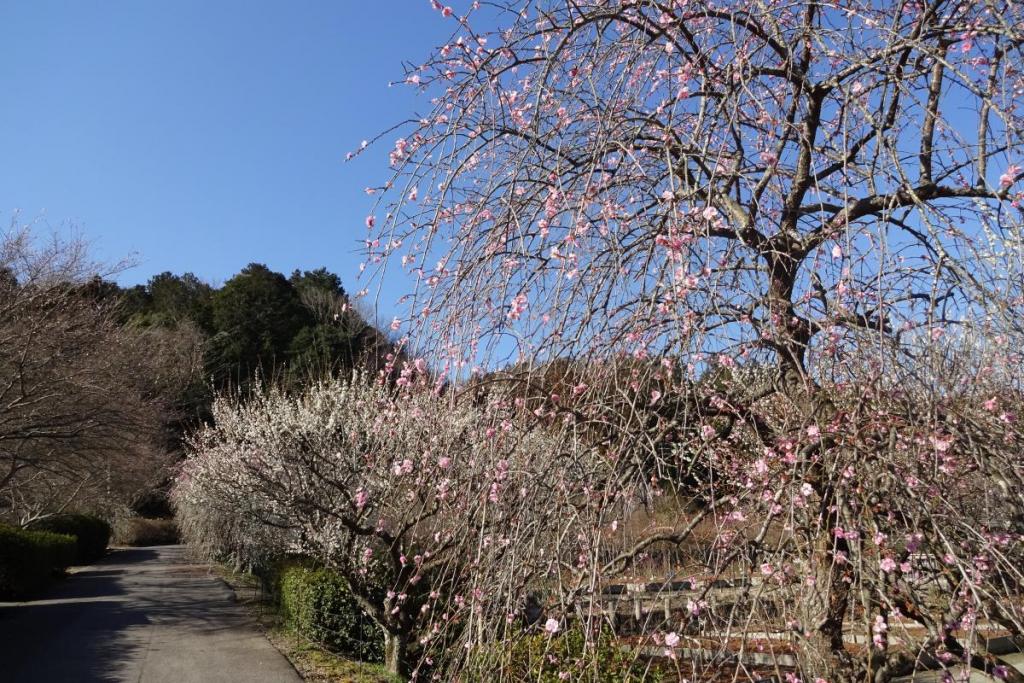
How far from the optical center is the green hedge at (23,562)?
12.3m

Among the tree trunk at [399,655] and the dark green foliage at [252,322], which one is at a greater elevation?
the dark green foliage at [252,322]

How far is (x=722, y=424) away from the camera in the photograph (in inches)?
115

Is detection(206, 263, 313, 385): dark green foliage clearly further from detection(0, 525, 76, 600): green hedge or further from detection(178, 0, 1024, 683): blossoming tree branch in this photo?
detection(178, 0, 1024, 683): blossoming tree branch

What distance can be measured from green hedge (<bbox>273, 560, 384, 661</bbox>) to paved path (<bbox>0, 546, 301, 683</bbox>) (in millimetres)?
557

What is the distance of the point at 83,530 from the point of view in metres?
20.2

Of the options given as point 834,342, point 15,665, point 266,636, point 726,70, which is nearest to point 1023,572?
point 834,342

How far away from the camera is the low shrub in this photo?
27.7 meters

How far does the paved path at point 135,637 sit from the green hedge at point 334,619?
557mm

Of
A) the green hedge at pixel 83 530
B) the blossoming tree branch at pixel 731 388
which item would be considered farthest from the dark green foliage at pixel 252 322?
the blossoming tree branch at pixel 731 388

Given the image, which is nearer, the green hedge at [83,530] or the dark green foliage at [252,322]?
the green hedge at [83,530]

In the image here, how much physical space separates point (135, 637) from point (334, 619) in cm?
271

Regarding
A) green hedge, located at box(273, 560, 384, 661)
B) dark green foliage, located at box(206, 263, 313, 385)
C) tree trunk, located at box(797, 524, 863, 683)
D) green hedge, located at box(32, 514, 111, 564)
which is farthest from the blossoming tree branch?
dark green foliage, located at box(206, 263, 313, 385)

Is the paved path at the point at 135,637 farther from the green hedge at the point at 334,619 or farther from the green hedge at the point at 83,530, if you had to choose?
the green hedge at the point at 83,530

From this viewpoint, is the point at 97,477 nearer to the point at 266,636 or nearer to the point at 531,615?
the point at 266,636
